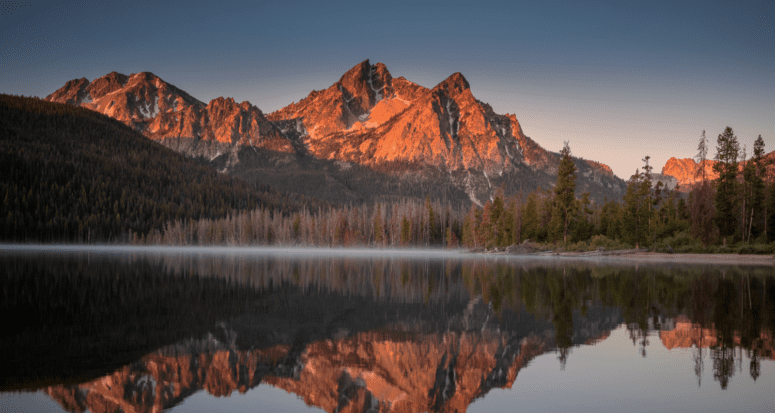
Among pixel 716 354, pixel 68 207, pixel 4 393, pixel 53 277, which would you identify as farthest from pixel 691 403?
pixel 68 207

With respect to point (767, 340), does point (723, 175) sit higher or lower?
higher

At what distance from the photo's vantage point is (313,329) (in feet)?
49.7

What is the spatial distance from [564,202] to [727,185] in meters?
23.6

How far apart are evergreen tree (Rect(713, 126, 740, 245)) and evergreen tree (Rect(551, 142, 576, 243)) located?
68.3ft

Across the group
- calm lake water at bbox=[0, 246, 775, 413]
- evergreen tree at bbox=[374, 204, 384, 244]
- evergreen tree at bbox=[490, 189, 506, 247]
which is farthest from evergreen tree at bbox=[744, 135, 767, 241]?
evergreen tree at bbox=[374, 204, 384, 244]

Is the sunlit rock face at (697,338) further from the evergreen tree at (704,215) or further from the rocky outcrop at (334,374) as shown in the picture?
the evergreen tree at (704,215)

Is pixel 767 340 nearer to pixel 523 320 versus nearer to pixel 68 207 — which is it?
pixel 523 320

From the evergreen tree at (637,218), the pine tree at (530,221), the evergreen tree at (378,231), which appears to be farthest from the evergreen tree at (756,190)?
the evergreen tree at (378,231)

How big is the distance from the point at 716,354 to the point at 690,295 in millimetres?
13146

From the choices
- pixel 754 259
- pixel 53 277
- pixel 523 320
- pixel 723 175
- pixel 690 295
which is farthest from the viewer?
pixel 723 175

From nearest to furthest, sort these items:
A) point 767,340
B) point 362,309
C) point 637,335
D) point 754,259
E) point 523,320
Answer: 1. point 767,340
2. point 637,335
3. point 523,320
4. point 362,309
5. point 754,259

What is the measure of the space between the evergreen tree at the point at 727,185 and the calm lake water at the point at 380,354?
169ft

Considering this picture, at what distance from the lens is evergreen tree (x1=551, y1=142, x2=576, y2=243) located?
85500 millimetres

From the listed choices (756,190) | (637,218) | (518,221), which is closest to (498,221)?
(518,221)
